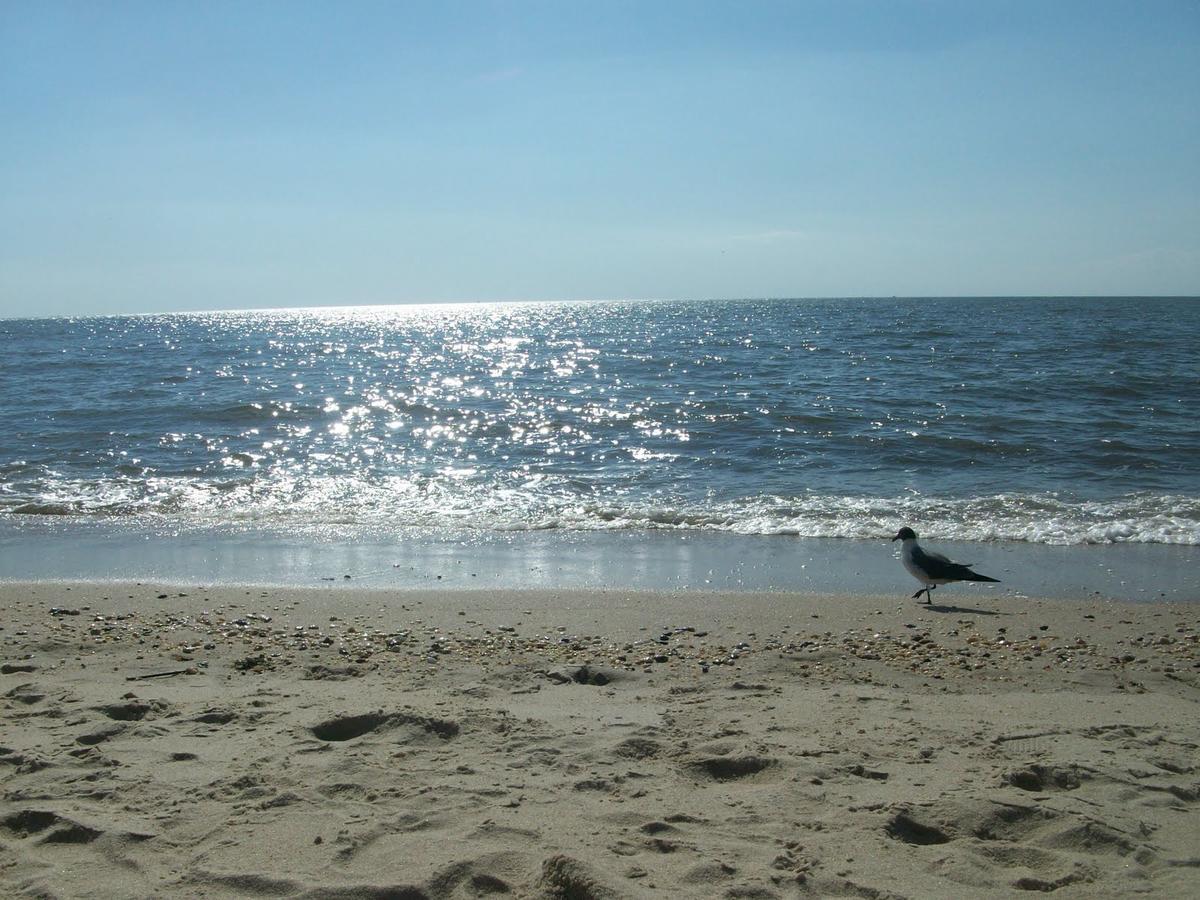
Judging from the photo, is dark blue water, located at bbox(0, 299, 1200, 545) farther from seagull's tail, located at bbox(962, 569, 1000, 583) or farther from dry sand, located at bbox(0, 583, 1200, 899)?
dry sand, located at bbox(0, 583, 1200, 899)

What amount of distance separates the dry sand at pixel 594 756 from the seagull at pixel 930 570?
0.72m

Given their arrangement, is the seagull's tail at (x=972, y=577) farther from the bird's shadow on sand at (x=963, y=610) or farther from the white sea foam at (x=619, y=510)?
the white sea foam at (x=619, y=510)

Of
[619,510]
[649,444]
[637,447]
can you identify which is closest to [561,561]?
[619,510]

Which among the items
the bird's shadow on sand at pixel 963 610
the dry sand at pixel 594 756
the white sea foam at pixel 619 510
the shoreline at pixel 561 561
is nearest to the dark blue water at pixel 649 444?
the white sea foam at pixel 619 510

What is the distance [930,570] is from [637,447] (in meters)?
8.32

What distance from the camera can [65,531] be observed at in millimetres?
9961

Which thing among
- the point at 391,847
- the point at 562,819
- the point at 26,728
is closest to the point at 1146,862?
the point at 562,819

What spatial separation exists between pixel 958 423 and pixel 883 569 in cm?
894

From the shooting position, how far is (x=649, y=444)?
1543 cm

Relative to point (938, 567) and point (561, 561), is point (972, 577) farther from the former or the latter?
point (561, 561)

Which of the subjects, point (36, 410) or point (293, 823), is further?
point (36, 410)

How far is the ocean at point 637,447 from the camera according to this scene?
10.4m

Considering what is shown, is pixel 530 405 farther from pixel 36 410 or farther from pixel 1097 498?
pixel 1097 498

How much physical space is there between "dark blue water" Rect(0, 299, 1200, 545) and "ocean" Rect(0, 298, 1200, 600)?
0.22 feet
